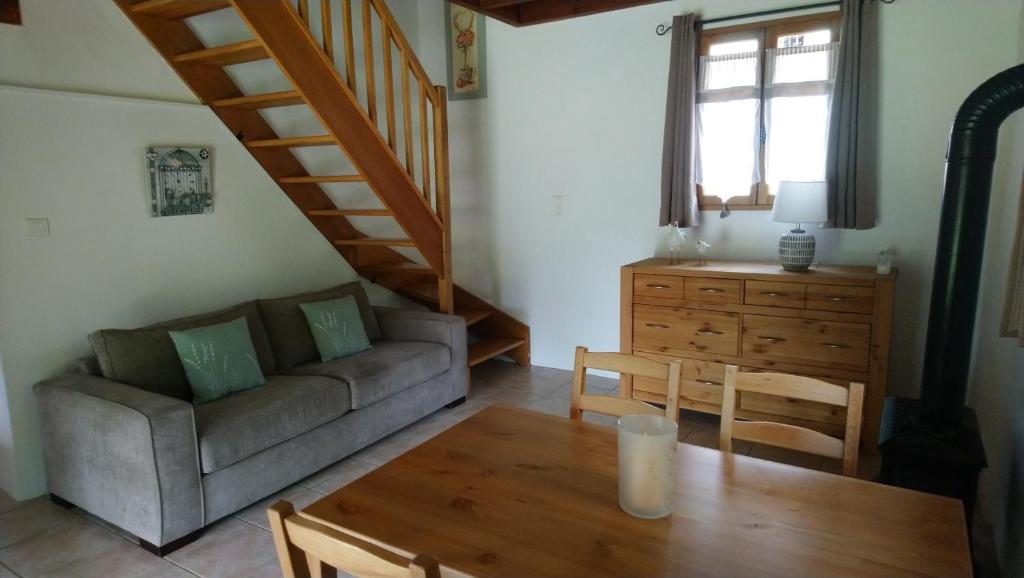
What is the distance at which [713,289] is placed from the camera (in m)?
3.40

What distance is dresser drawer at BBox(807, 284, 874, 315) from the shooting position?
3.04m

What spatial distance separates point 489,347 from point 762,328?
1.97 metres

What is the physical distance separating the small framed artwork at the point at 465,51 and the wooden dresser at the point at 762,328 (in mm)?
2044

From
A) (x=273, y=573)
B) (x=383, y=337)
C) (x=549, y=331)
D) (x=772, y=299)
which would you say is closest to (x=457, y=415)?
(x=383, y=337)

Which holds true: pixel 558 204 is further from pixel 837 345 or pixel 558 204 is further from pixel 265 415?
pixel 265 415

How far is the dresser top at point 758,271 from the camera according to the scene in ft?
10.2

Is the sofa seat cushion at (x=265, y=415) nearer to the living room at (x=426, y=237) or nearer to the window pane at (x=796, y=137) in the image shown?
the living room at (x=426, y=237)

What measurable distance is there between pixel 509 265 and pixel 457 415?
1455 mm

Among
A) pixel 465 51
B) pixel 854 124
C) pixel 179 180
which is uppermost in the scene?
pixel 465 51

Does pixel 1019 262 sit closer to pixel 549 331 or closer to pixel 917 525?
pixel 917 525

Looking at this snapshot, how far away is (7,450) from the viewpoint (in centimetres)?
278

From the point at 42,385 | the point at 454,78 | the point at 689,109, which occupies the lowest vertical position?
the point at 42,385

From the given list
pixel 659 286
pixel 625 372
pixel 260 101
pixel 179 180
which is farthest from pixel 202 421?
pixel 659 286

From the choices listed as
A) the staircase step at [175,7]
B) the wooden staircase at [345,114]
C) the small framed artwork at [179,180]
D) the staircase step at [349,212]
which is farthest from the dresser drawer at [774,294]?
the small framed artwork at [179,180]
